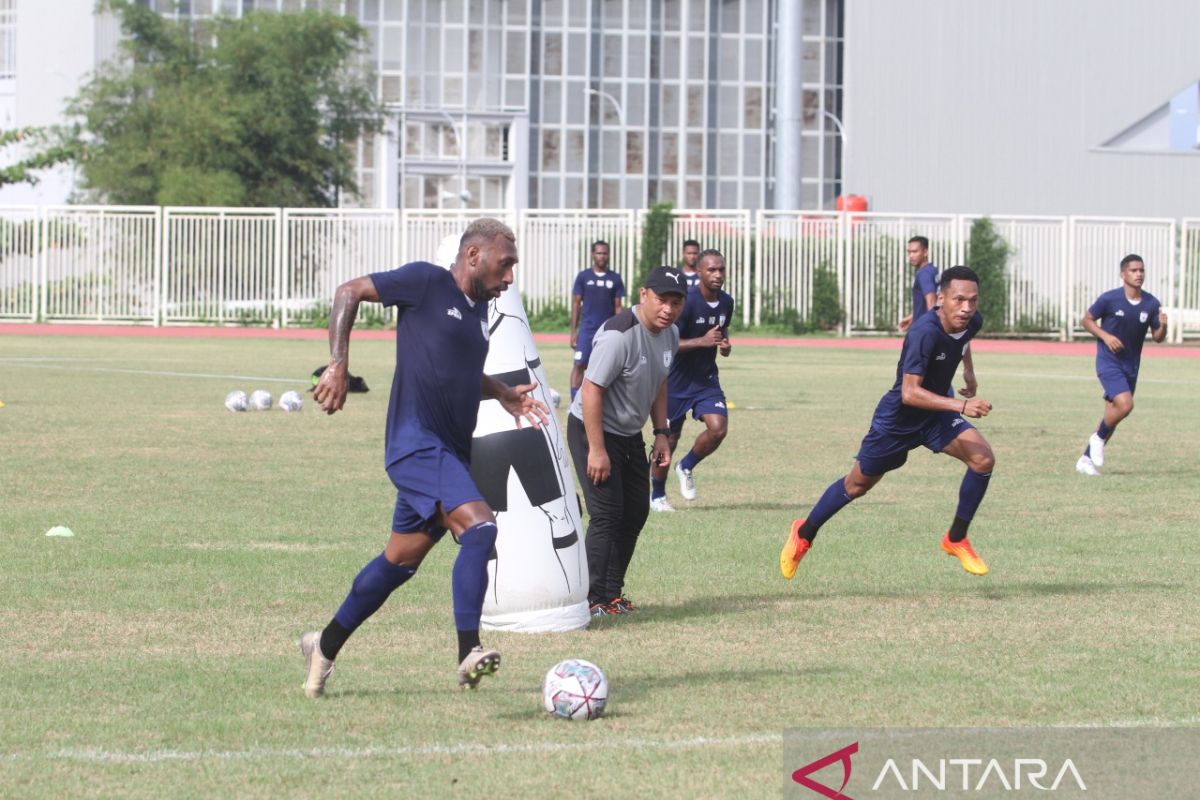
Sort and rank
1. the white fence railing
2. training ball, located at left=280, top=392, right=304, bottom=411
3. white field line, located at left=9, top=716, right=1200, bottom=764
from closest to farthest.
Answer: white field line, located at left=9, top=716, right=1200, bottom=764 < training ball, located at left=280, top=392, right=304, bottom=411 < the white fence railing

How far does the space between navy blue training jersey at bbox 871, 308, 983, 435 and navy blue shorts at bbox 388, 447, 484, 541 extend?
12.2 feet

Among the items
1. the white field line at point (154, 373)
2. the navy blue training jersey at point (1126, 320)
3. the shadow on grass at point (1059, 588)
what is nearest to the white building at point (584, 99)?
the white field line at point (154, 373)

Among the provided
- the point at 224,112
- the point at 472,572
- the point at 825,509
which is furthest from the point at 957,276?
the point at 224,112

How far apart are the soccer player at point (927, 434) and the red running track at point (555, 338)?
32676 mm

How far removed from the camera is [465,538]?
7.12 m

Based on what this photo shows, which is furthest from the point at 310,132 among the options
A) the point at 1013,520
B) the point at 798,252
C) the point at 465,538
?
the point at 465,538

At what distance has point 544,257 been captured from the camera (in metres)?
48.9

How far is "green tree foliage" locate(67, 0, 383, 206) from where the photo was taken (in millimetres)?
58656

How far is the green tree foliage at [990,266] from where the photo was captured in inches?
1869

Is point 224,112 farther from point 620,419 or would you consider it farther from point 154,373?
point 620,419

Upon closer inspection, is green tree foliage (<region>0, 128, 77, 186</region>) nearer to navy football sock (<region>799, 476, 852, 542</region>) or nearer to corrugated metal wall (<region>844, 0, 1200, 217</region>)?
corrugated metal wall (<region>844, 0, 1200, 217</region>)

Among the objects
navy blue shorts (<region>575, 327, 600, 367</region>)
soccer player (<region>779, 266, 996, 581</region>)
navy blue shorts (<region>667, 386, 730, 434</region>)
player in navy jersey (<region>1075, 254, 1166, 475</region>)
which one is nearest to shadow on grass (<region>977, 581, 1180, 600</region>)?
soccer player (<region>779, 266, 996, 581</region>)

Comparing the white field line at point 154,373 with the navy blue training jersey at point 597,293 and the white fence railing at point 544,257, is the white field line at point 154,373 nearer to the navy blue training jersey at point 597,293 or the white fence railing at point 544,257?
the navy blue training jersey at point 597,293

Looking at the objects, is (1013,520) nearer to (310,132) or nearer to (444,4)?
(310,132)
